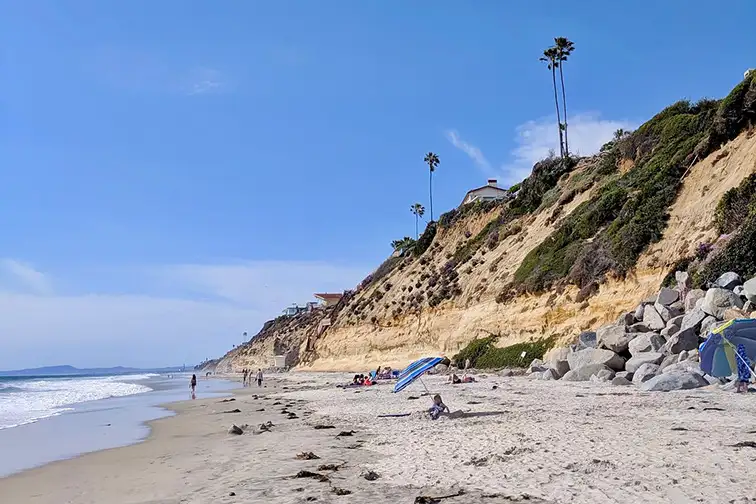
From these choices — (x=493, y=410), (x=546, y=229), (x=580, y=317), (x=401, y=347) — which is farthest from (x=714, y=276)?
(x=401, y=347)

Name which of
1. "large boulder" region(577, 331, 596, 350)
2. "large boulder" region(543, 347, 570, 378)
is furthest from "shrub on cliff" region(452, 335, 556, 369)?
"large boulder" region(543, 347, 570, 378)

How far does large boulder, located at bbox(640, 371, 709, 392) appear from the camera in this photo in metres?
14.1

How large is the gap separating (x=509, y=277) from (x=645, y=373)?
66.5 feet

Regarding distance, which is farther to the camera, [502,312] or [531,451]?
[502,312]

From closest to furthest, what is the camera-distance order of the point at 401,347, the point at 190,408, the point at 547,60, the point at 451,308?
the point at 190,408
the point at 451,308
the point at 401,347
the point at 547,60

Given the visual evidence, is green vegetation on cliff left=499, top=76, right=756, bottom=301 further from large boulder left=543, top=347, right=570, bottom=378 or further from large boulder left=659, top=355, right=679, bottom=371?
large boulder left=659, top=355, right=679, bottom=371

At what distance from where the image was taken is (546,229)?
38188 mm

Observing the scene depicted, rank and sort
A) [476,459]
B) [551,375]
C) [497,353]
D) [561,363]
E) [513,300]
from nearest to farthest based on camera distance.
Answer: [476,459] < [561,363] < [551,375] < [497,353] < [513,300]

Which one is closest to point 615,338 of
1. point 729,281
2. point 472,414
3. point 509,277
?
point 729,281

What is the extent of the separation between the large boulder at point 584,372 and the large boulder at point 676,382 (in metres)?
3.99

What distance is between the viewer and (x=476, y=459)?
8.47 metres

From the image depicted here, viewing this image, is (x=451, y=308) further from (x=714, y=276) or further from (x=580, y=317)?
(x=714, y=276)

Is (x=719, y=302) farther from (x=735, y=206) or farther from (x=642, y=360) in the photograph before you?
(x=735, y=206)

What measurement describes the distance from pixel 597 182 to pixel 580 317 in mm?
14991
